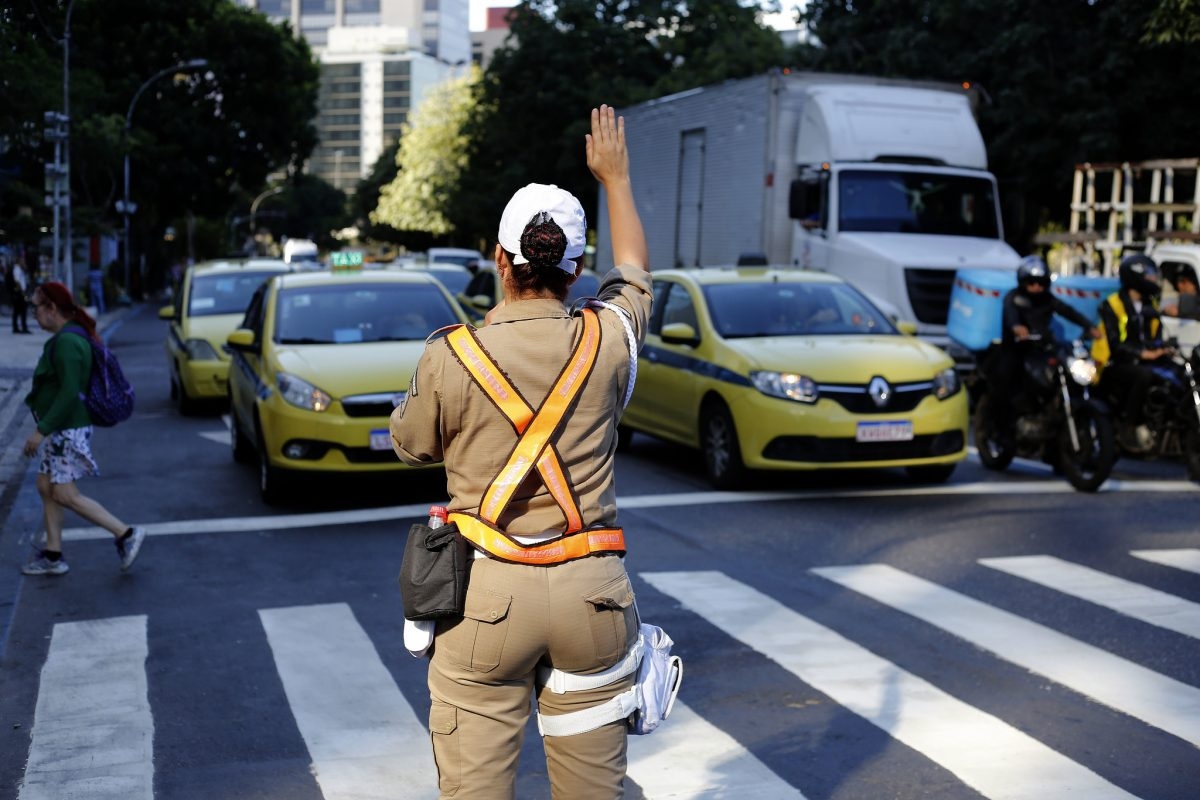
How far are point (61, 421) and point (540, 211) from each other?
533 centimetres

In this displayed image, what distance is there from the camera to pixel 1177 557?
8.73m

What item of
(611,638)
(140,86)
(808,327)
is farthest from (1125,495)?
(140,86)

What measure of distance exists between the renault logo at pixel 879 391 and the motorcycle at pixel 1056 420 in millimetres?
1394

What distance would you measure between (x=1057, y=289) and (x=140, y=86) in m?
40.8

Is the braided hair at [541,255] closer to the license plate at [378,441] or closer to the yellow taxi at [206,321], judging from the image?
the license plate at [378,441]

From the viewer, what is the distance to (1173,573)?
827 centimetres

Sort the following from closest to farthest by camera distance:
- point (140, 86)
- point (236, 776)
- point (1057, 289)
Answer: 1. point (236, 776)
2. point (1057, 289)
3. point (140, 86)

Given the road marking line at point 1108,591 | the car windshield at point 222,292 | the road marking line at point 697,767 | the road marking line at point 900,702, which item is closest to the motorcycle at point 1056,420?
the road marking line at point 1108,591

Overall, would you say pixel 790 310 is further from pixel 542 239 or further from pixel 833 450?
pixel 542 239

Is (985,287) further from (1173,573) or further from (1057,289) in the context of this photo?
(1173,573)

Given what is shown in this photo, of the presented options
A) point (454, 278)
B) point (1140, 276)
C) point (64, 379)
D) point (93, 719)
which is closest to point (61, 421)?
point (64, 379)

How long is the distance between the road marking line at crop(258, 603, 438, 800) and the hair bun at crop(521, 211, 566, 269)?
2261 millimetres

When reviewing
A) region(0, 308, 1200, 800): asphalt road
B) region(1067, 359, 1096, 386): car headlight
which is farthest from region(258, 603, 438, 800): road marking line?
region(1067, 359, 1096, 386): car headlight

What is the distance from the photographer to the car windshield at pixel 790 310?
11.8m
